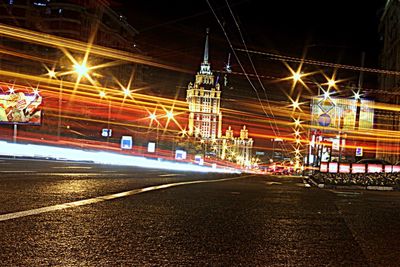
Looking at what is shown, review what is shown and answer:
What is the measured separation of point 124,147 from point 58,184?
1462 inches

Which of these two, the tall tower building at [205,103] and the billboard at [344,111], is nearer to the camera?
the billboard at [344,111]

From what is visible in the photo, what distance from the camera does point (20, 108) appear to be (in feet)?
146

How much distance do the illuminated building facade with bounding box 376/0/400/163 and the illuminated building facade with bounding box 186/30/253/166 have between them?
1542 inches

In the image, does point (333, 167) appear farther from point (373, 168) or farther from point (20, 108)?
point (20, 108)

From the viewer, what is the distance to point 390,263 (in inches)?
201

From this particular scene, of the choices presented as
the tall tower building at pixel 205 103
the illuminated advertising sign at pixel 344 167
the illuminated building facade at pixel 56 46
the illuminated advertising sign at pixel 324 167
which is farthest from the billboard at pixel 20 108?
the tall tower building at pixel 205 103

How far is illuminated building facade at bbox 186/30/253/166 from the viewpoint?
11701cm

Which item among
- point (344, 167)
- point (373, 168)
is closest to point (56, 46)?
point (344, 167)

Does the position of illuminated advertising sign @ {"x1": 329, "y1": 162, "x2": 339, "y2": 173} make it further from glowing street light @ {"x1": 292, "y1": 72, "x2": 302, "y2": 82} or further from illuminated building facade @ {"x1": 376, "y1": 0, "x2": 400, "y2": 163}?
illuminated building facade @ {"x1": 376, "y1": 0, "x2": 400, "y2": 163}

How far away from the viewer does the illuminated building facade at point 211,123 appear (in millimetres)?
117006

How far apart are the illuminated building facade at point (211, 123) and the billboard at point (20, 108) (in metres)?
55.8

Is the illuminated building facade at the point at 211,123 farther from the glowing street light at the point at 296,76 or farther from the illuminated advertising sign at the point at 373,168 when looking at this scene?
the illuminated advertising sign at the point at 373,168

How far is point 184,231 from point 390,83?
58.4 m

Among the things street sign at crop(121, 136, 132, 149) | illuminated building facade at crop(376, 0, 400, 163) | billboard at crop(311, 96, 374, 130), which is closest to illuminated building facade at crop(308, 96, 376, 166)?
billboard at crop(311, 96, 374, 130)
